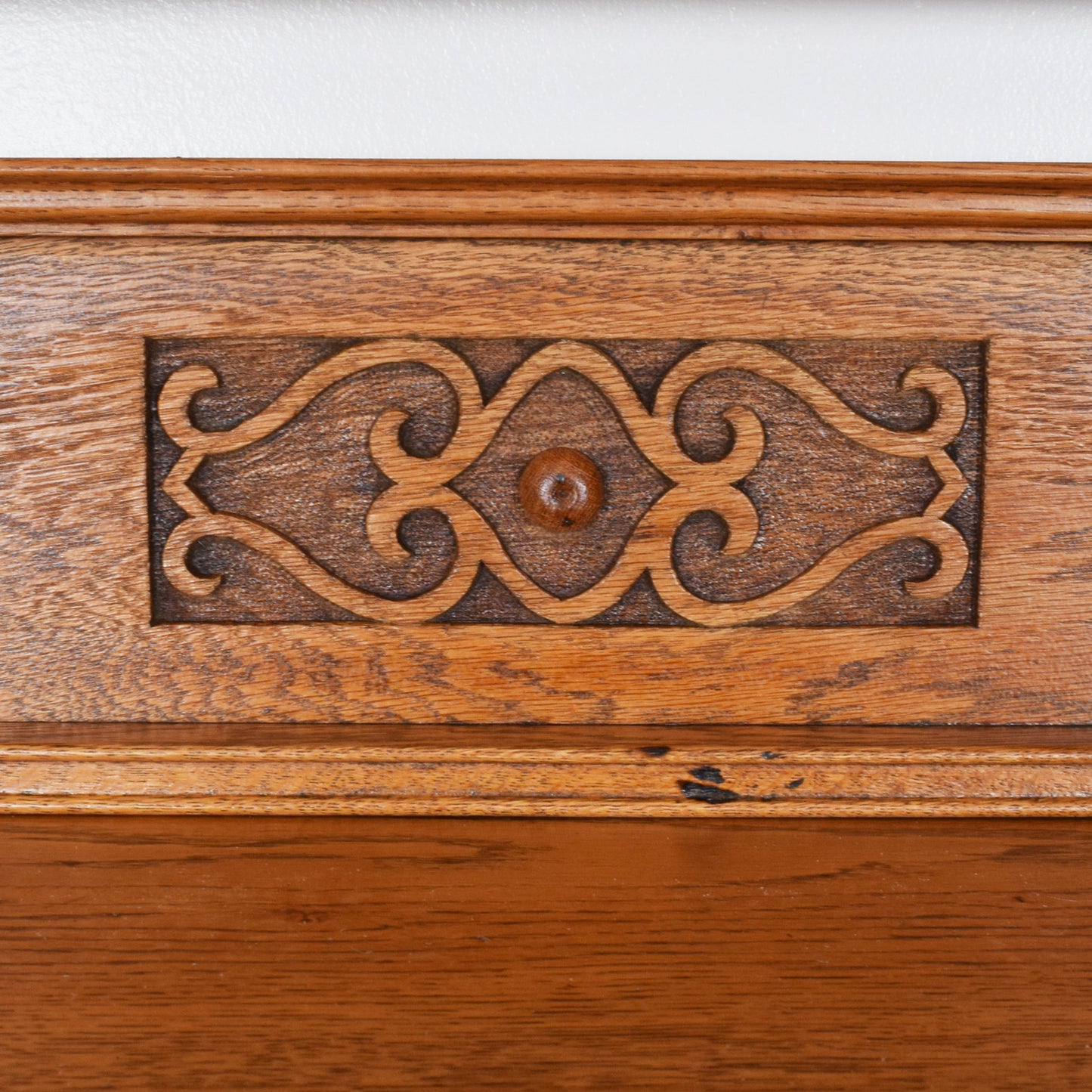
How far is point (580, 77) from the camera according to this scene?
460mm

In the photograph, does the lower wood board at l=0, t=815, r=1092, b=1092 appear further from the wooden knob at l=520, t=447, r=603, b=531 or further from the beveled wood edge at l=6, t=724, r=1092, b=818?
the wooden knob at l=520, t=447, r=603, b=531

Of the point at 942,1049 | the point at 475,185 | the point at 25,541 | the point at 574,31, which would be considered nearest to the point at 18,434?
the point at 25,541

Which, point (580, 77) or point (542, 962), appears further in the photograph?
point (580, 77)

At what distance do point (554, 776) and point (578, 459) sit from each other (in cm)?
13

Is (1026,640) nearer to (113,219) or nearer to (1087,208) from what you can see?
(1087,208)

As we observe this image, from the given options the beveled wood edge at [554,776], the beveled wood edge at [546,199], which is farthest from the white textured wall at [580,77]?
the beveled wood edge at [554,776]

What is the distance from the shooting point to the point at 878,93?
0.46m

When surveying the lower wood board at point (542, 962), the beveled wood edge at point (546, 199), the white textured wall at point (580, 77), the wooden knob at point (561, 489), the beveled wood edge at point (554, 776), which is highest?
the white textured wall at point (580, 77)

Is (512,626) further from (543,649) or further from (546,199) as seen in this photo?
(546,199)

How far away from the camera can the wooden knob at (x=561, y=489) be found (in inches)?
13.4

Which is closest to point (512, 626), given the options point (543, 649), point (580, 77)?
point (543, 649)

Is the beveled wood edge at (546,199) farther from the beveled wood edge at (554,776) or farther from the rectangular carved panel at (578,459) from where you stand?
the beveled wood edge at (554,776)

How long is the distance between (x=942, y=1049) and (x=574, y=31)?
51cm

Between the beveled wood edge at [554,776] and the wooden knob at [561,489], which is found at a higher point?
the wooden knob at [561,489]
